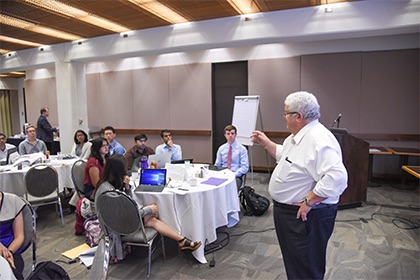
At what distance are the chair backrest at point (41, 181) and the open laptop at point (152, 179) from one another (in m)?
1.50

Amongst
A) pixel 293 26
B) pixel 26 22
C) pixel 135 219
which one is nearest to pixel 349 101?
pixel 293 26

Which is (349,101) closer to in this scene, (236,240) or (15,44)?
(236,240)

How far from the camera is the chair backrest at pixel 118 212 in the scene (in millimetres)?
2383

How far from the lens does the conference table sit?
9.12 ft

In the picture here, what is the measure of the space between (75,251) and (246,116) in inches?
157

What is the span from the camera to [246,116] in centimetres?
582

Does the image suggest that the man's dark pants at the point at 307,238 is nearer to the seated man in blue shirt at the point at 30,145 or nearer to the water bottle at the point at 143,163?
the water bottle at the point at 143,163

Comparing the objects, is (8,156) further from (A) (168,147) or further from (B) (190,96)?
(B) (190,96)

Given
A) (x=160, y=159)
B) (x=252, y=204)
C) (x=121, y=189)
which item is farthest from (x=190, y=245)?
(x=252, y=204)

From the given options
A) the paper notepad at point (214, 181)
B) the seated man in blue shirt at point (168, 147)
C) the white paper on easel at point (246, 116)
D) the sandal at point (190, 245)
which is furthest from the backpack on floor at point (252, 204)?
the white paper on easel at point (246, 116)

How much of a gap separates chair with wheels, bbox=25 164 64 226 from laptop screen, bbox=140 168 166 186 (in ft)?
4.89

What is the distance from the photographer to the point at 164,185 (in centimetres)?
301

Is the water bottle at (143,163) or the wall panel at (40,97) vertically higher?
the wall panel at (40,97)

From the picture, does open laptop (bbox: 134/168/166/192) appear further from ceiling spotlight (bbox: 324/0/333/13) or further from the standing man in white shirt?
ceiling spotlight (bbox: 324/0/333/13)
